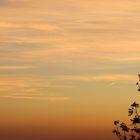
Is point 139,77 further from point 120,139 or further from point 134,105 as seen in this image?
point 120,139

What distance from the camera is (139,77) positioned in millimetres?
52281

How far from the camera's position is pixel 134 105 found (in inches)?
2116

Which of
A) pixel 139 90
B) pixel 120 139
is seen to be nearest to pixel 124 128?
pixel 120 139

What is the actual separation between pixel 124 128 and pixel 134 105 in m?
3.12

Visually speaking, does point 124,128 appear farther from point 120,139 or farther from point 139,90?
point 139,90

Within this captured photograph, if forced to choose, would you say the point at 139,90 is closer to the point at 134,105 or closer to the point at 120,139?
the point at 134,105

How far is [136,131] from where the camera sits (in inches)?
2076

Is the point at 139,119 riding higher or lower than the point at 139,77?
lower

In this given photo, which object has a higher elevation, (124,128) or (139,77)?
(139,77)

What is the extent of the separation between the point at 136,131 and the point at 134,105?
3.19 m

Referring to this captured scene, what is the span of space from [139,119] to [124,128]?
263cm

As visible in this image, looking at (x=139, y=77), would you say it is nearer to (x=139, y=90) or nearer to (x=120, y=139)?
(x=139, y=90)

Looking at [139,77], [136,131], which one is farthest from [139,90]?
Result: [136,131]

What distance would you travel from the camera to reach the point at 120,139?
53281mm
